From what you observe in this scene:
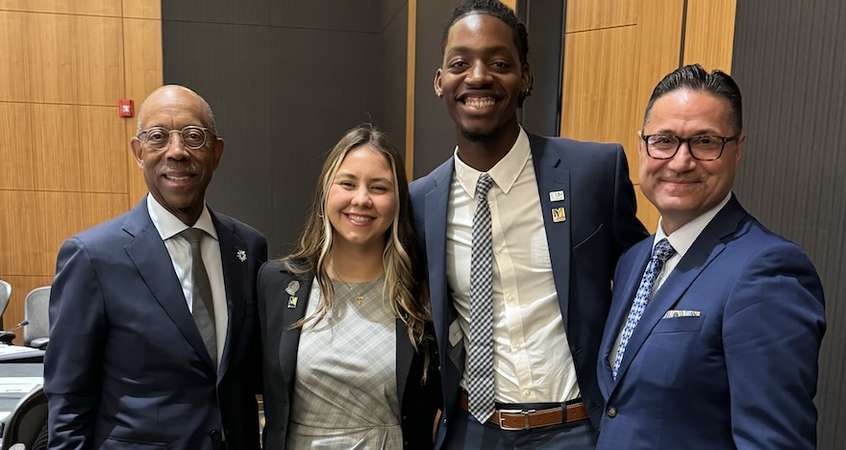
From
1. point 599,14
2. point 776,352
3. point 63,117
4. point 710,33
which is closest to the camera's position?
point 776,352

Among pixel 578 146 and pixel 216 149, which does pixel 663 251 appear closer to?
pixel 578 146

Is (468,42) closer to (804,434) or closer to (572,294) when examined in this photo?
(572,294)

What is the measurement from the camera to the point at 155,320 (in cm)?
159

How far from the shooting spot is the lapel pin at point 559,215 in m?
1.73

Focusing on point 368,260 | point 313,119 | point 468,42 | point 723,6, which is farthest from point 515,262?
point 313,119

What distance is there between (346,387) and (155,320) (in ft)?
1.79

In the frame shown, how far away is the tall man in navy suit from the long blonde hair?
7 cm

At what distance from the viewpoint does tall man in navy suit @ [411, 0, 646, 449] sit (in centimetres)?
169

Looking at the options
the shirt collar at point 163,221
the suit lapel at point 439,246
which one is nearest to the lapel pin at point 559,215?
the suit lapel at point 439,246

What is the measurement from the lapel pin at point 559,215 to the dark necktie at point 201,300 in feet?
3.30

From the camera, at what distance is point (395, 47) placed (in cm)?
605

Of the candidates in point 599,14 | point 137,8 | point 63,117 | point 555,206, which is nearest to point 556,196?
point 555,206

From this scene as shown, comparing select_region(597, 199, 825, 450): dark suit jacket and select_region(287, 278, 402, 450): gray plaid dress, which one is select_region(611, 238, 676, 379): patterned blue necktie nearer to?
select_region(597, 199, 825, 450): dark suit jacket

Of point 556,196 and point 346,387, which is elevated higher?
point 556,196
